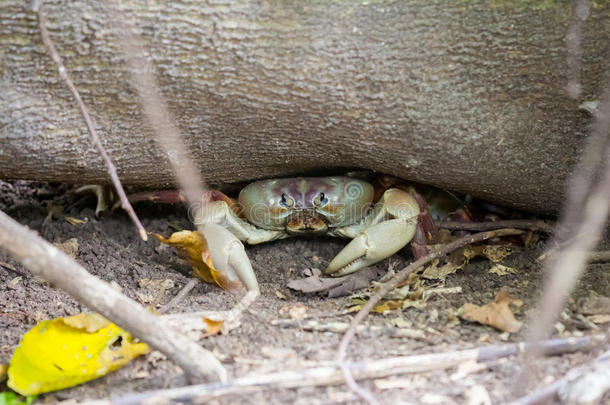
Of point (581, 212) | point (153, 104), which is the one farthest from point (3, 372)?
point (581, 212)

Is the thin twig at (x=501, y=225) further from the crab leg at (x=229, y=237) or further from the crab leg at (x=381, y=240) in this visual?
the crab leg at (x=229, y=237)

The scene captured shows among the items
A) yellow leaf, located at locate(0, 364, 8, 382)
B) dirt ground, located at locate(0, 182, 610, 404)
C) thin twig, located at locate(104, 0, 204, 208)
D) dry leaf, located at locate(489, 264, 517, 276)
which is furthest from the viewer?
dry leaf, located at locate(489, 264, 517, 276)

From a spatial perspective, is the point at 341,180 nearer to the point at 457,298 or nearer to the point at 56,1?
the point at 457,298

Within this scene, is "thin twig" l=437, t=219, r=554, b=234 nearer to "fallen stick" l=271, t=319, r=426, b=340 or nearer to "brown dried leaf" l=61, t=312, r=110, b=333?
"fallen stick" l=271, t=319, r=426, b=340

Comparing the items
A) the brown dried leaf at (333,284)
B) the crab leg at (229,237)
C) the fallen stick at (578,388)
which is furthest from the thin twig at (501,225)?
the fallen stick at (578,388)

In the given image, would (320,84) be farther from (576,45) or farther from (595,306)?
(595,306)

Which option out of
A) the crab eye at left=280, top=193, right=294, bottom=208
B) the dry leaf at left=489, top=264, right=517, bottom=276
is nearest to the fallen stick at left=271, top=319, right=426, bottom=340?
the dry leaf at left=489, top=264, right=517, bottom=276
